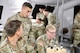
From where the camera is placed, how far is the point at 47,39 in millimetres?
1765

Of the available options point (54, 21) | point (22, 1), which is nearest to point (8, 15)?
point (22, 1)

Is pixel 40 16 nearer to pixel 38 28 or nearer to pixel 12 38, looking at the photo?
pixel 38 28

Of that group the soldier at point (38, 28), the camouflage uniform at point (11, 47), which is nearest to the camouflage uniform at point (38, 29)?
the soldier at point (38, 28)

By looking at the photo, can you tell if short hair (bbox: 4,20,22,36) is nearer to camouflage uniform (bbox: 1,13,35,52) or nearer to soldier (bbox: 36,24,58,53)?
camouflage uniform (bbox: 1,13,35,52)

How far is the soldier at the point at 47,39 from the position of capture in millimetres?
1744

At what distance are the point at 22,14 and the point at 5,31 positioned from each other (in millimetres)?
215

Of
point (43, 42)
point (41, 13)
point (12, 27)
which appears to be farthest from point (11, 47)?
point (41, 13)

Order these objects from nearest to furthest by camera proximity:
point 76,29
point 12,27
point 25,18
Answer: point 12,27, point 25,18, point 76,29


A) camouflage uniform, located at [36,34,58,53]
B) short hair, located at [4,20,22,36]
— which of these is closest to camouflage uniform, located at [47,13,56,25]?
camouflage uniform, located at [36,34,58,53]

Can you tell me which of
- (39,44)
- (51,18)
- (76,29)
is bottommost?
(39,44)

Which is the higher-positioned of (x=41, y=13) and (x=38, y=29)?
(x=41, y=13)

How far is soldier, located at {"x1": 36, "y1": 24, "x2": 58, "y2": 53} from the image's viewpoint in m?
1.74

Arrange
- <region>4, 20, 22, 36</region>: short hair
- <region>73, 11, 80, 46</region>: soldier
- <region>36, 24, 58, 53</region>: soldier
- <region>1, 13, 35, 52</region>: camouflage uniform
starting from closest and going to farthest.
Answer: <region>4, 20, 22, 36</region>: short hair
<region>1, 13, 35, 52</region>: camouflage uniform
<region>36, 24, 58, 53</region>: soldier
<region>73, 11, 80, 46</region>: soldier

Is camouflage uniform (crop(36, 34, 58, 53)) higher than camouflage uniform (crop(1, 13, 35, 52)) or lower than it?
lower
